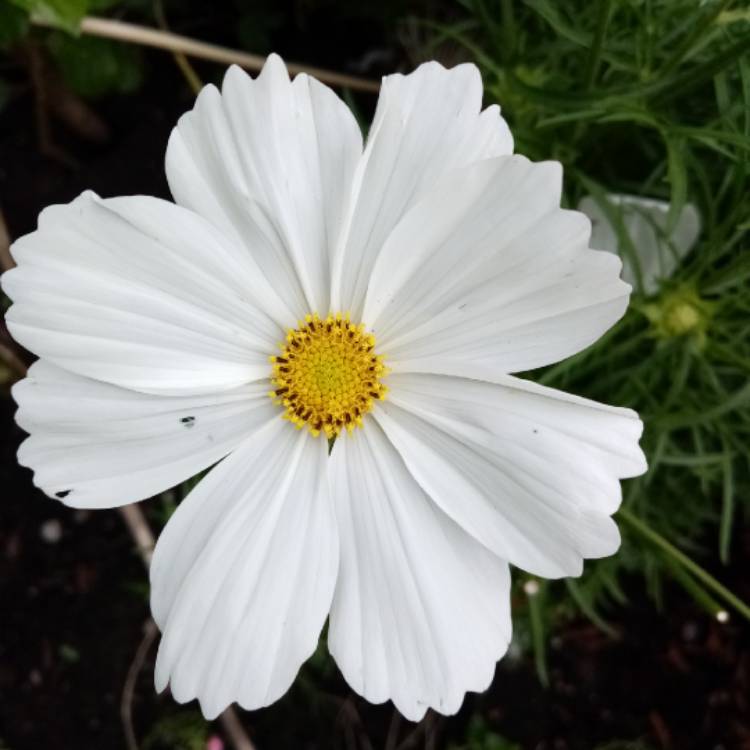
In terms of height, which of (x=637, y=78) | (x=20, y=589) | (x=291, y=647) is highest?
(x=637, y=78)

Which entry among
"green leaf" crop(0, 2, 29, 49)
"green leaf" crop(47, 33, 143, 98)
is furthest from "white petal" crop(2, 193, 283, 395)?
"green leaf" crop(47, 33, 143, 98)

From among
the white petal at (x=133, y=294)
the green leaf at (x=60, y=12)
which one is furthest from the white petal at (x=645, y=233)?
the green leaf at (x=60, y=12)

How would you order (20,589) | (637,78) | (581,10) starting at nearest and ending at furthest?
(637,78) → (581,10) → (20,589)

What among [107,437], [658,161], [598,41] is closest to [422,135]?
[598,41]

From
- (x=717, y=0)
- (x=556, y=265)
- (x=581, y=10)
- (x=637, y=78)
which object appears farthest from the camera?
(x=581, y=10)

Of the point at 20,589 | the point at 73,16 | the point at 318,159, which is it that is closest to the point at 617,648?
the point at 20,589

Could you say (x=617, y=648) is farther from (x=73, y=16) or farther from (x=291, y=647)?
(x=73, y=16)

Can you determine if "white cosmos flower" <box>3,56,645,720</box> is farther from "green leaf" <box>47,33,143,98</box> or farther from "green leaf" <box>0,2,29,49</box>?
"green leaf" <box>47,33,143,98</box>
